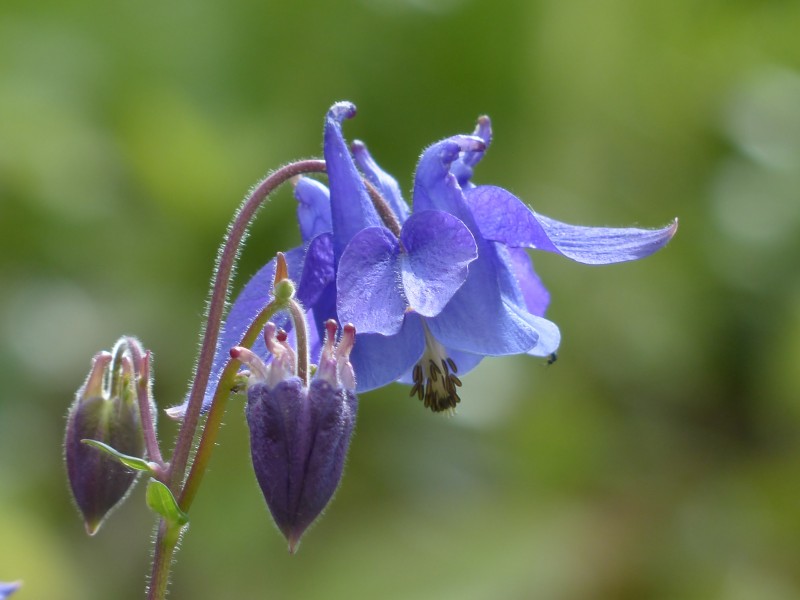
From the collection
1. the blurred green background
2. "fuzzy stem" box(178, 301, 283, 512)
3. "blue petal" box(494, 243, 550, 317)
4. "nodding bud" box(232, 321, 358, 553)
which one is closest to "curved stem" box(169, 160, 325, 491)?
"fuzzy stem" box(178, 301, 283, 512)

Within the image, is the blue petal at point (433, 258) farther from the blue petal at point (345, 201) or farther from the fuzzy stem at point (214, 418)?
the fuzzy stem at point (214, 418)

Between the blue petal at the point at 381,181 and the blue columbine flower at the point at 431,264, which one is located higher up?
the blue petal at the point at 381,181

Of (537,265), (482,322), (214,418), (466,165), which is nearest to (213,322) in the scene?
(214,418)

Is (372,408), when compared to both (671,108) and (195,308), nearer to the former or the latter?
(195,308)

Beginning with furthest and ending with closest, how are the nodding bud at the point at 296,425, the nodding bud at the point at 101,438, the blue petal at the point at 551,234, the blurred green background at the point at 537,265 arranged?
the blurred green background at the point at 537,265, the nodding bud at the point at 101,438, the blue petal at the point at 551,234, the nodding bud at the point at 296,425

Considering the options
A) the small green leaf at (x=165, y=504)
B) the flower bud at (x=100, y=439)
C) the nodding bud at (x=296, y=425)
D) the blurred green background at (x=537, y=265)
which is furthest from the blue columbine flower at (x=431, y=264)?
the blurred green background at (x=537, y=265)

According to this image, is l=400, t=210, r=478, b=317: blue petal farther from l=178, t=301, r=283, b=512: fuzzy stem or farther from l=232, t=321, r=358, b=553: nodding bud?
l=178, t=301, r=283, b=512: fuzzy stem

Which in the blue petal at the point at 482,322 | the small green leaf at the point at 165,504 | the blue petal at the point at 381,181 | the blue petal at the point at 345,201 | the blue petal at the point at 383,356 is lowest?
the small green leaf at the point at 165,504

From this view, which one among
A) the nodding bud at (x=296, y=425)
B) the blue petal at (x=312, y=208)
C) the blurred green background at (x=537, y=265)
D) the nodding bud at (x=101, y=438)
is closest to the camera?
the nodding bud at (x=296, y=425)
